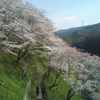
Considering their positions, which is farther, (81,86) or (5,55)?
(5,55)

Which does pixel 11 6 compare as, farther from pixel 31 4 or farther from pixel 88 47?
pixel 88 47

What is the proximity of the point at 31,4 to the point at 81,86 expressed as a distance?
24936 mm

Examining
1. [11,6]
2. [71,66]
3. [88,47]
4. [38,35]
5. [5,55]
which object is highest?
[11,6]

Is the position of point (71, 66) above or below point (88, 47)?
above

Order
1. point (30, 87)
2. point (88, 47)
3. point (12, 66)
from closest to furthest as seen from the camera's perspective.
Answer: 1. point (30, 87)
2. point (12, 66)
3. point (88, 47)

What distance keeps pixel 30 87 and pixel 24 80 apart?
1841 millimetres

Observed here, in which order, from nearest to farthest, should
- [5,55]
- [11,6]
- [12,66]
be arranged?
[11,6] → [12,66] → [5,55]

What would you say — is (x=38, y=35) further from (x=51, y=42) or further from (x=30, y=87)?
(x=30, y=87)

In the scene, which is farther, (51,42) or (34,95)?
(51,42)

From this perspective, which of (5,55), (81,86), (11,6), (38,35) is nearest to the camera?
(11,6)

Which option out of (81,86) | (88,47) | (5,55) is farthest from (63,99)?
(88,47)

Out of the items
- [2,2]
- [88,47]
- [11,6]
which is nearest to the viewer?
[2,2]

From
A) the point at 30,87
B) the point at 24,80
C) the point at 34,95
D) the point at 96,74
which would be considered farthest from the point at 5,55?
the point at 96,74

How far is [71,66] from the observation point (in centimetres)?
2245
